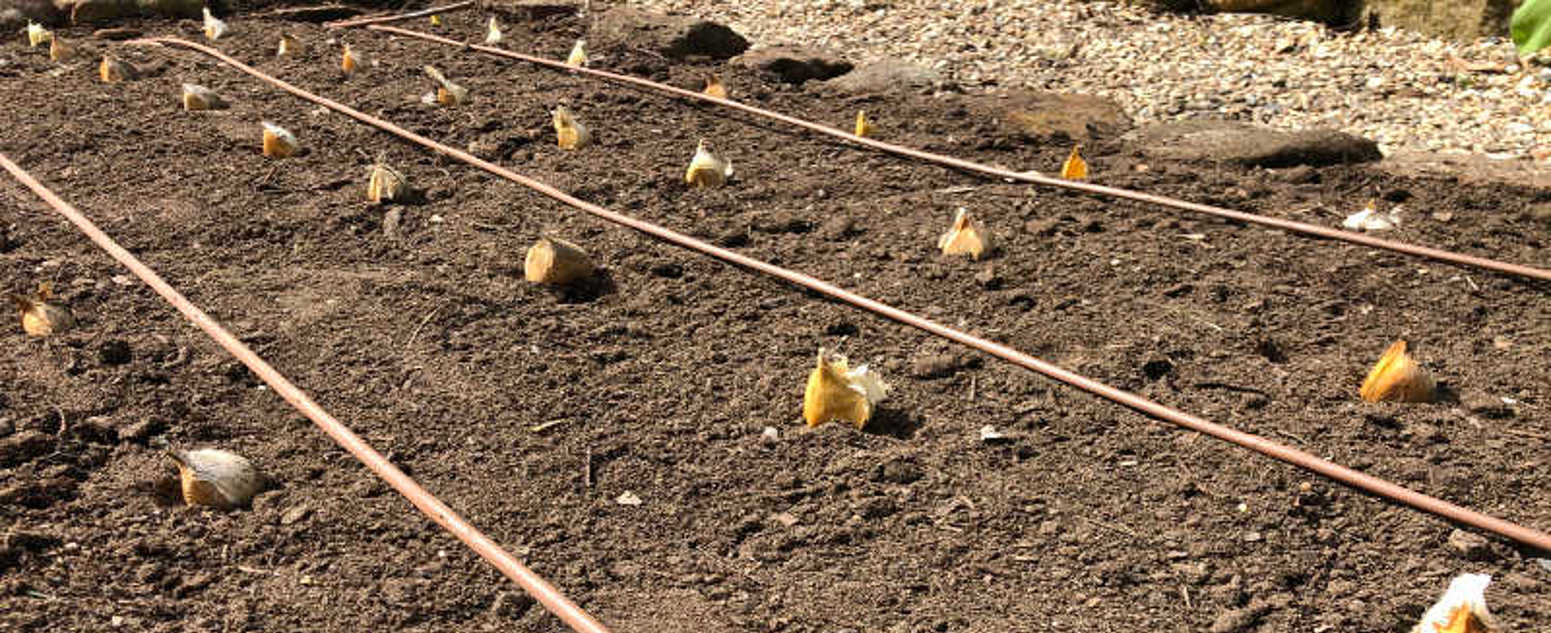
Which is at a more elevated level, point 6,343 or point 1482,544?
point 1482,544

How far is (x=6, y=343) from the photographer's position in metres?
2.83

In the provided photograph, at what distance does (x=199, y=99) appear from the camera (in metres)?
4.54

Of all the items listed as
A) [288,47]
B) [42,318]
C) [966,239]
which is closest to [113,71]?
[288,47]

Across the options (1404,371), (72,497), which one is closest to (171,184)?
(72,497)

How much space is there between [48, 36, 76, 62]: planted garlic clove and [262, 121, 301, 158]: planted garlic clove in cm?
159

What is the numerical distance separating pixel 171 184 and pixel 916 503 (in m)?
2.53

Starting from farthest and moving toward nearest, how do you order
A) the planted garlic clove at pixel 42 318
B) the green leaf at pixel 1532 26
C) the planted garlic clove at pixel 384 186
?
the planted garlic clove at pixel 384 186, the planted garlic clove at pixel 42 318, the green leaf at pixel 1532 26

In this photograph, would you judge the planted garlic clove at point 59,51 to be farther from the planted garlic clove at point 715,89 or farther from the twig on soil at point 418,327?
the twig on soil at point 418,327

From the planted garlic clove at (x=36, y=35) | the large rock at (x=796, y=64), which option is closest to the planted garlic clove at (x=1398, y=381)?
the large rock at (x=796, y=64)

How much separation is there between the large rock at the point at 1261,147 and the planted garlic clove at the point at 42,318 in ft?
9.64

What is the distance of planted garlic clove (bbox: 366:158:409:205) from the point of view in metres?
3.73

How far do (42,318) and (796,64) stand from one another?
2.99 meters

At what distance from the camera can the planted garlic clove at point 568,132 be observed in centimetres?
420

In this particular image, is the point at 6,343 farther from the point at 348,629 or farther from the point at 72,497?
the point at 348,629
